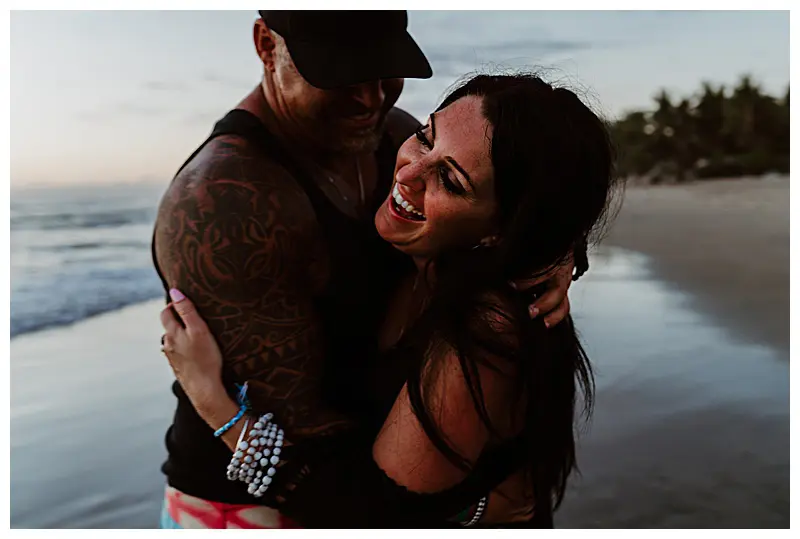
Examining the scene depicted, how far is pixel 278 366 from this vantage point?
64.4 inches

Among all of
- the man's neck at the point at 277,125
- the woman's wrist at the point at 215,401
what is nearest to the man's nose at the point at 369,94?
the man's neck at the point at 277,125

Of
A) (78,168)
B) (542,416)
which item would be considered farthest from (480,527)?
(78,168)

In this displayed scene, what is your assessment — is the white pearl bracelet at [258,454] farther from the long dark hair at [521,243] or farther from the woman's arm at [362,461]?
the long dark hair at [521,243]

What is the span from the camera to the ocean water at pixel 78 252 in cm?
546

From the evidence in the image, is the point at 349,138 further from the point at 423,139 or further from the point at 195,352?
the point at 195,352

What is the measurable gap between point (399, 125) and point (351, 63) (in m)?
0.43

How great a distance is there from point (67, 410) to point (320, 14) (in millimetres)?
3282

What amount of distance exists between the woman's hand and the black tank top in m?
0.13

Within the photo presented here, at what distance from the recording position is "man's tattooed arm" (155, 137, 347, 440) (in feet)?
5.09

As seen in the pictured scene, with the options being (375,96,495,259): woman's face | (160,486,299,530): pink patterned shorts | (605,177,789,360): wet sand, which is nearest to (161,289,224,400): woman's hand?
(160,486,299,530): pink patterned shorts

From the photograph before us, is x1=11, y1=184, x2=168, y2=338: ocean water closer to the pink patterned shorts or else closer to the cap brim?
the pink patterned shorts

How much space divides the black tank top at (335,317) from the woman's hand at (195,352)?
5.2 inches

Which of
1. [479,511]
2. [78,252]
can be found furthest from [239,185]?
[78,252]
